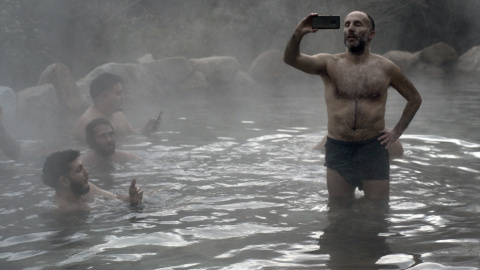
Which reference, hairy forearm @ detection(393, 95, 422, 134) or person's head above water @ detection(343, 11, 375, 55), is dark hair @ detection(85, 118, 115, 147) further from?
hairy forearm @ detection(393, 95, 422, 134)

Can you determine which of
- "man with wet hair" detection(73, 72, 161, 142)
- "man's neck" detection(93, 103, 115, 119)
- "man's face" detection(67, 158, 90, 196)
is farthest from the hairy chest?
"man's neck" detection(93, 103, 115, 119)

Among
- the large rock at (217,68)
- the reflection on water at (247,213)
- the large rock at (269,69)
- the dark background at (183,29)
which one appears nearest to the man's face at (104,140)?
the reflection on water at (247,213)

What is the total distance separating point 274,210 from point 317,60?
1.34m

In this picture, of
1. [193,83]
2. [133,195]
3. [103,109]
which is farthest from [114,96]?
[193,83]

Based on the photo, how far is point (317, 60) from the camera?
4758 mm

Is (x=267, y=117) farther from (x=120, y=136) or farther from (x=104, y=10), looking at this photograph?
(x=104, y=10)

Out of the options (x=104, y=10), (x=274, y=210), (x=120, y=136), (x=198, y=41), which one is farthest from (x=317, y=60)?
(x=198, y=41)

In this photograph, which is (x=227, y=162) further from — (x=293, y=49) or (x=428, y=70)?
(x=428, y=70)

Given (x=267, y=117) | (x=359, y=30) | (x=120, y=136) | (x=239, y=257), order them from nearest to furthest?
1. (x=239, y=257)
2. (x=359, y=30)
3. (x=120, y=136)
4. (x=267, y=117)

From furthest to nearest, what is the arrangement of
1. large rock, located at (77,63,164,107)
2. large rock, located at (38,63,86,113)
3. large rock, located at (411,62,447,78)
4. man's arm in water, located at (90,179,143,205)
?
large rock, located at (411,62,447,78), large rock, located at (77,63,164,107), large rock, located at (38,63,86,113), man's arm in water, located at (90,179,143,205)

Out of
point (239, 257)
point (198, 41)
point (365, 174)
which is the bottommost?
point (239, 257)

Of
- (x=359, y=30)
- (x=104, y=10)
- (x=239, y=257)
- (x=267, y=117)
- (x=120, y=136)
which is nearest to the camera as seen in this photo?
(x=239, y=257)

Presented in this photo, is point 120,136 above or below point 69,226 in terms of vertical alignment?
above

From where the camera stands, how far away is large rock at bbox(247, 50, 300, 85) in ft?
57.9
